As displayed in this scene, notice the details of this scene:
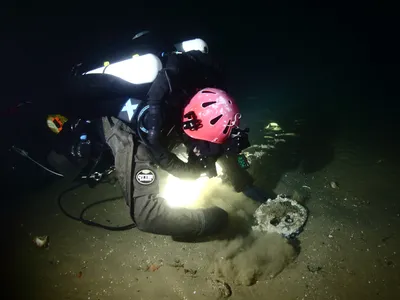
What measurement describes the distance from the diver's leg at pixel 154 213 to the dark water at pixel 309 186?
0.49 m

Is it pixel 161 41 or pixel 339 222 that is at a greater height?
pixel 161 41

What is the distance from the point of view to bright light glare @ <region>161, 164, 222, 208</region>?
156 inches

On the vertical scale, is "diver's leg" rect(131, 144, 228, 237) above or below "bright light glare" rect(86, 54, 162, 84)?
below

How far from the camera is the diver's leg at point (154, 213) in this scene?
120 inches

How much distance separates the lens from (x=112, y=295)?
9.68 feet

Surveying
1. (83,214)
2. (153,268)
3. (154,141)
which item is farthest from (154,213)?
(83,214)

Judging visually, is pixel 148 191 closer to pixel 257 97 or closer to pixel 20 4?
pixel 257 97

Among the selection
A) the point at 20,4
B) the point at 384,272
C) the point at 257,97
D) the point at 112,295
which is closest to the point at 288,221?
the point at 384,272

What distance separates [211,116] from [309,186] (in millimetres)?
2174

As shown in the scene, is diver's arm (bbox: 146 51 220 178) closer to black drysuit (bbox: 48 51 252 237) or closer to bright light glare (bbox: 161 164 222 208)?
black drysuit (bbox: 48 51 252 237)

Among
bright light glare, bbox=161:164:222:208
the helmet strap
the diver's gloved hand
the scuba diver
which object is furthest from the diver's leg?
the diver's gloved hand

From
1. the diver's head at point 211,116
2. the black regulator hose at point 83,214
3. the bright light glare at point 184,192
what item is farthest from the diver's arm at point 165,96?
the black regulator hose at point 83,214

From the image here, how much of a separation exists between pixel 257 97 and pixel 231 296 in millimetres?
6342

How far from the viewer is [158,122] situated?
2.85 metres
